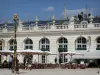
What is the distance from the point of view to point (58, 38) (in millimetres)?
50438

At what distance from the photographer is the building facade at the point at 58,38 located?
4825cm

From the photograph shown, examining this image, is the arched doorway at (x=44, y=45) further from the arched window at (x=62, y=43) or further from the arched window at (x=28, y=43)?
the arched window at (x=62, y=43)

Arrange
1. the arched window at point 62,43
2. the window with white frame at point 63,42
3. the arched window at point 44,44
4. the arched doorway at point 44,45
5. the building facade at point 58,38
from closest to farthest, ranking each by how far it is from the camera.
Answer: the building facade at point 58,38
the arched window at point 62,43
the window with white frame at point 63,42
the arched doorway at point 44,45
the arched window at point 44,44

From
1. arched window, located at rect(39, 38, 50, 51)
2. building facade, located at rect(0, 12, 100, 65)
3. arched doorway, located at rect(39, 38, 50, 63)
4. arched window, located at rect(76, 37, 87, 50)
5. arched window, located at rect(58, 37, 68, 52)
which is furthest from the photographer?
arched window, located at rect(39, 38, 50, 51)

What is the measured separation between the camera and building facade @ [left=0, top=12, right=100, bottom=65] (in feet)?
158

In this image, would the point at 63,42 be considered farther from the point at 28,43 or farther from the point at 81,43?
the point at 28,43

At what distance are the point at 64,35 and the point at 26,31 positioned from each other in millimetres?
6190

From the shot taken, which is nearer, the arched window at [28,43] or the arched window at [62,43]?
the arched window at [62,43]

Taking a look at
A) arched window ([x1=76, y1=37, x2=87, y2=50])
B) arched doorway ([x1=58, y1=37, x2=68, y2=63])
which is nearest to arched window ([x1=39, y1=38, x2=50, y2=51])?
Result: arched doorway ([x1=58, y1=37, x2=68, y2=63])

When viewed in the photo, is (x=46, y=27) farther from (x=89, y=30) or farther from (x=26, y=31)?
(x=89, y=30)

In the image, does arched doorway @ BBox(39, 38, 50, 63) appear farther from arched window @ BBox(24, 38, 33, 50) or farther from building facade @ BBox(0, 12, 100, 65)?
arched window @ BBox(24, 38, 33, 50)

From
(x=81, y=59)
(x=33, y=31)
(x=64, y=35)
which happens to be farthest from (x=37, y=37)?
(x=81, y=59)

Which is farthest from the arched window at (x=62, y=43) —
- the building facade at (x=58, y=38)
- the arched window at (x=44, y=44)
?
the arched window at (x=44, y=44)

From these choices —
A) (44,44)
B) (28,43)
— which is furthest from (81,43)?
(28,43)
